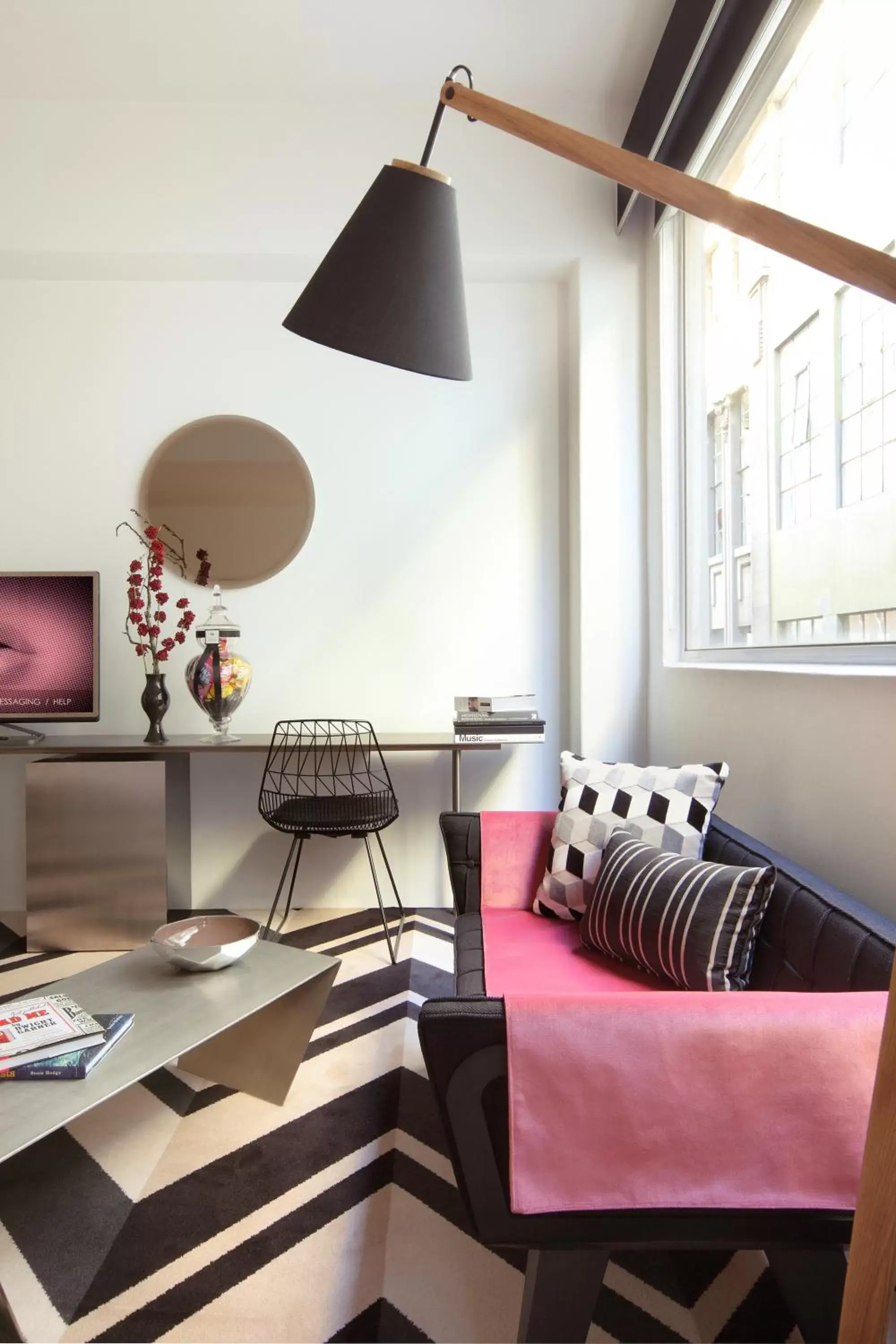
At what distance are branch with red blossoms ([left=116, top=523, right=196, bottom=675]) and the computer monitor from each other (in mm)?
172

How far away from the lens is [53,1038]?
146 centimetres

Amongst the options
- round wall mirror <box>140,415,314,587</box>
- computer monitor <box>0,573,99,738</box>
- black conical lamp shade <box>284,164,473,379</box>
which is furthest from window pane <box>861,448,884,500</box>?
computer monitor <box>0,573,99,738</box>

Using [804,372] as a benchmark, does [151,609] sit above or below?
below

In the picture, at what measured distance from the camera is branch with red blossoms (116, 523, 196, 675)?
10.6 ft

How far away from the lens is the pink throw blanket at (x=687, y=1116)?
3.28ft

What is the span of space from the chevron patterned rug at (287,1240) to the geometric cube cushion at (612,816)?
591 mm

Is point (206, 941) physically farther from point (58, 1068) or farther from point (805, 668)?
point (805, 668)

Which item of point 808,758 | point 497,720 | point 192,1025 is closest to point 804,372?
point 808,758

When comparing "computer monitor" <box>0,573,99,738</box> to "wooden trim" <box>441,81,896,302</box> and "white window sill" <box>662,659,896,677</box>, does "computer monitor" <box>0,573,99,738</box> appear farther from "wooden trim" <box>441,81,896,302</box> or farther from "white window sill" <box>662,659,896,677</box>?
"wooden trim" <box>441,81,896,302</box>

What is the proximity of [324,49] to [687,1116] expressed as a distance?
3432mm

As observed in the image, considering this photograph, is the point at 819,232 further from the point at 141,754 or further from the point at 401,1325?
the point at 141,754

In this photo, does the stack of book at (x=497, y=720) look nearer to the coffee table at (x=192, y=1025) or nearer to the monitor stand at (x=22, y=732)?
the coffee table at (x=192, y=1025)

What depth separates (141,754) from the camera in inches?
127

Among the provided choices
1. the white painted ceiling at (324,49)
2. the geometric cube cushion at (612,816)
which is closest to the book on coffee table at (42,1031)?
the geometric cube cushion at (612,816)
